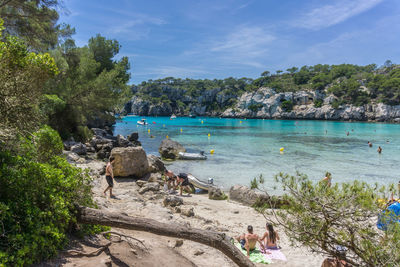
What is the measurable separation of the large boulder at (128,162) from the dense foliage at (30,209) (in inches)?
307

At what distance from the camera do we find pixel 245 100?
380ft

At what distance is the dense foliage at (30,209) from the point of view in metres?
2.93

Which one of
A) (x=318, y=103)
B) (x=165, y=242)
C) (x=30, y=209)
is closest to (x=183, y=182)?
(x=165, y=242)

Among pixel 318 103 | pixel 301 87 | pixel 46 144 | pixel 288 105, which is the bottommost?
pixel 46 144

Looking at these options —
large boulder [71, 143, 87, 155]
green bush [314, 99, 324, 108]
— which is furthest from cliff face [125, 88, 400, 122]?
large boulder [71, 143, 87, 155]

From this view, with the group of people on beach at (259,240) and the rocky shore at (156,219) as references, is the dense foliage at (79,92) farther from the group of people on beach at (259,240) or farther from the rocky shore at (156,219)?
the group of people on beach at (259,240)

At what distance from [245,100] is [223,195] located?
→ 353ft

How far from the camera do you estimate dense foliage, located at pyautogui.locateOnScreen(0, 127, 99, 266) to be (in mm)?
2930

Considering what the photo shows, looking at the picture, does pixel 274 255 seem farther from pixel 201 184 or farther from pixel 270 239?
pixel 201 184

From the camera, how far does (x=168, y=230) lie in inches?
159

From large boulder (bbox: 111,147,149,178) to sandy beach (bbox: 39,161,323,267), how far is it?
1.92 ft

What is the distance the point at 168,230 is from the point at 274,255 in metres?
3.93

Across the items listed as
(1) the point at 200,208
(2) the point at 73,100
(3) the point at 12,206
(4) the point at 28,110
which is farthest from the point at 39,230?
(2) the point at 73,100

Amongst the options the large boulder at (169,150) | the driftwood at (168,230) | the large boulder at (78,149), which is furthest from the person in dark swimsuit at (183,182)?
the large boulder at (169,150)
